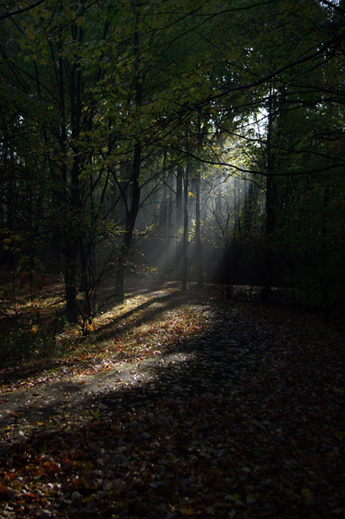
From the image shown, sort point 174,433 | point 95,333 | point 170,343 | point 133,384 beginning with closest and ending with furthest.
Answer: point 174,433 → point 133,384 → point 170,343 → point 95,333

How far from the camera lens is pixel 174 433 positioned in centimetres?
385

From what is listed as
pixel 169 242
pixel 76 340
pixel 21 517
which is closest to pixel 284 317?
pixel 76 340

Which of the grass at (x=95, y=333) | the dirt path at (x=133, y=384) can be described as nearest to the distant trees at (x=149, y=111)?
the grass at (x=95, y=333)

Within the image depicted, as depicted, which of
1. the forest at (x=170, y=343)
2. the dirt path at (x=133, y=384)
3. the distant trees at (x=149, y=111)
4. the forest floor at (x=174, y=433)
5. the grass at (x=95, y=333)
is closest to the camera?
the forest floor at (x=174, y=433)

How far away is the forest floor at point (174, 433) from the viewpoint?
9.23ft

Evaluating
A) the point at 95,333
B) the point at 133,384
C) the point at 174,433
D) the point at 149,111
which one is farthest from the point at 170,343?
the point at 149,111

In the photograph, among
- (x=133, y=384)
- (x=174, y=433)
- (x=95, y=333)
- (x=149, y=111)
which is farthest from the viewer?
(x=95, y=333)

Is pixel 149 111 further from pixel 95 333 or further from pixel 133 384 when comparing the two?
pixel 95 333

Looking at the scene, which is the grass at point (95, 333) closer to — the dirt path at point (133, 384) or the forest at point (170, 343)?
the forest at point (170, 343)

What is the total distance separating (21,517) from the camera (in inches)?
96.9

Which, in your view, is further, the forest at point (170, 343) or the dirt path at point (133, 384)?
the dirt path at point (133, 384)

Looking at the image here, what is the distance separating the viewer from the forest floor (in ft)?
9.23

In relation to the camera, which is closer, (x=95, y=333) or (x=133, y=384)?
(x=133, y=384)

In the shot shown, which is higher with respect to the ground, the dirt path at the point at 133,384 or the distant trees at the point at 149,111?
the distant trees at the point at 149,111
